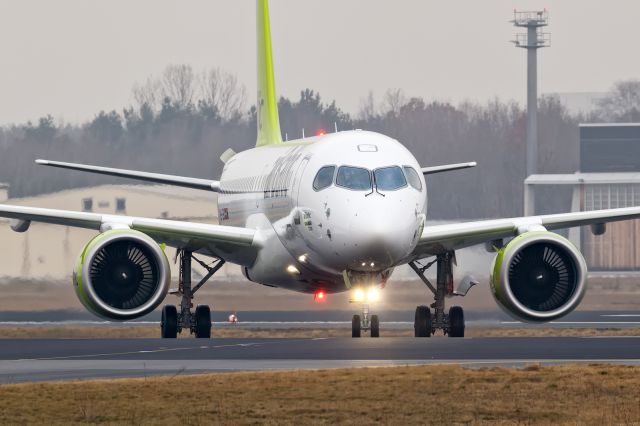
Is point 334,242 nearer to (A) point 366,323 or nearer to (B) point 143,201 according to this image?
(A) point 366,323

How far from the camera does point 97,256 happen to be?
32688 mm

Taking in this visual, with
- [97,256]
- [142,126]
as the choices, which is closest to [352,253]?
[97,256]

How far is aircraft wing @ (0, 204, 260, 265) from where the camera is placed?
110ft

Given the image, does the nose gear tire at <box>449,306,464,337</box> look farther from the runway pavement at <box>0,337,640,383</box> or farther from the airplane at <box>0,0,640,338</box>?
the runway pavement at <box>0,337,640,383</box>

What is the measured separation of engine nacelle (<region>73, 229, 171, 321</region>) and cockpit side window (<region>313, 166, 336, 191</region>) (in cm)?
331

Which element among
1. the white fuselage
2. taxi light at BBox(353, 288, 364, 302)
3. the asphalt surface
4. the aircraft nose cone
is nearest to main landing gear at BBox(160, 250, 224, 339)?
the white fuselage

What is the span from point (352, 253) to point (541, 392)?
10704 millimetres

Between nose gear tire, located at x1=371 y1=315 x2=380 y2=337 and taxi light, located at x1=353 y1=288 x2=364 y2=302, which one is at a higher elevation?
taxi light, located at x1=353 y1=288 x2=364 y2=302

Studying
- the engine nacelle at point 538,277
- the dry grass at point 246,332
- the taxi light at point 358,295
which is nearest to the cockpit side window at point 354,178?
the taxi light at point 358,295

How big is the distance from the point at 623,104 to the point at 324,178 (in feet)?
241

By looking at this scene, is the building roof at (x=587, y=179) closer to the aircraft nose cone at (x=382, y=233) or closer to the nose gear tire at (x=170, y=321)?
the nose gear tire at (x=170, y=321)

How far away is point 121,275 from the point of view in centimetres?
3269

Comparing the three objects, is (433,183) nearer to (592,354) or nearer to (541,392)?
(592,354)

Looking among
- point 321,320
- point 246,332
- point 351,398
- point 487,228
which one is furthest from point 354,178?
point 321,320
